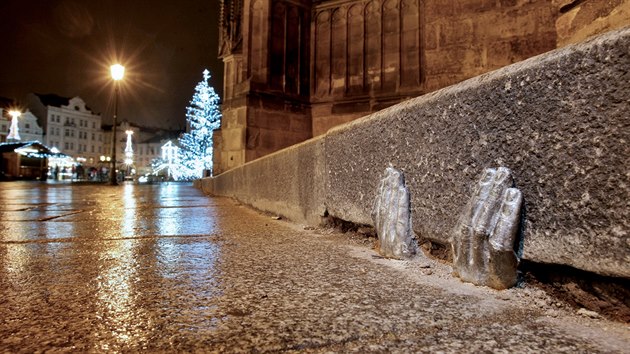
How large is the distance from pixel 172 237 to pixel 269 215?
1598 mm

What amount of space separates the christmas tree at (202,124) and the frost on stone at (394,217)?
36.3 meters

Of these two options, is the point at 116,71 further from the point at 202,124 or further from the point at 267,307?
the point at 202,124

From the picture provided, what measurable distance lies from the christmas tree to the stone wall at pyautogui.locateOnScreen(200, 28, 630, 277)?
120ft

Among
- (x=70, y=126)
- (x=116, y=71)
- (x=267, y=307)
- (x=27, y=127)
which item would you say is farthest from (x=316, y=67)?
(x=70, y=126)

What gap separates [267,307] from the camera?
1.13 meters

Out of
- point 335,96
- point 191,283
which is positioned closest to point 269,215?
point 191,283

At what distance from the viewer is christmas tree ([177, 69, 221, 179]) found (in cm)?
3662

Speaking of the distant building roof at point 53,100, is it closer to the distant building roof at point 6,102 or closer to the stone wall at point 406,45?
the distant building roof at point 6,102

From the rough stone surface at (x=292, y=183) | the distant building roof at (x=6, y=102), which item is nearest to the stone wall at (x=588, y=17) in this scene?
the rough stone surface at (x=292, y=183)

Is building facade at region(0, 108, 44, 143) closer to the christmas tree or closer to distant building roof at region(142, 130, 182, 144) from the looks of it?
distant building roof at region(142, 130, 182, 144)

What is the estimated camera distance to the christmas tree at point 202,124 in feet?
120

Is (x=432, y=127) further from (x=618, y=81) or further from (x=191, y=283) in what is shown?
(x=191, y=283)

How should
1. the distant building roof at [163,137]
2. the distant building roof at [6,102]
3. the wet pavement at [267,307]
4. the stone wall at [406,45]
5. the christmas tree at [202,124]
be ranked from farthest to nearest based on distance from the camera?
the distant building roof at [163,137]
the distant building roof at [6,102]
the christmas tree at [202,124]
the stone wall at [406,45]
the wet pavement at [267,307]

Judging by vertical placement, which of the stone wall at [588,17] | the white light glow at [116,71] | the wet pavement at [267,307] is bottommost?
the wet pavement at [267,307]
